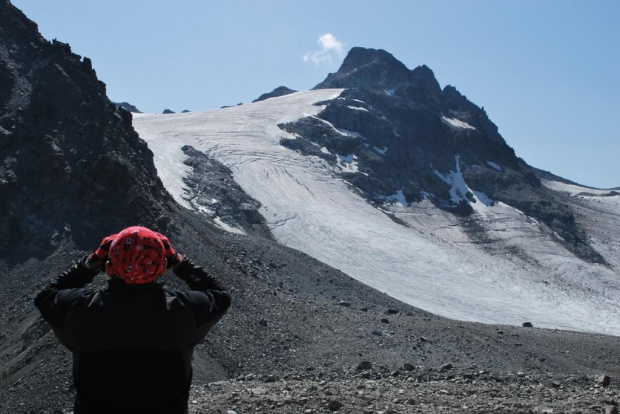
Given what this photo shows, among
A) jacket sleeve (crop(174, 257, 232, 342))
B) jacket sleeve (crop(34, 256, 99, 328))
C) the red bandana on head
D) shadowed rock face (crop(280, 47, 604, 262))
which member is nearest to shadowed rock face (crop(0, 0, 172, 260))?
jacket sleeve (crop(34, 256, 99, 328))

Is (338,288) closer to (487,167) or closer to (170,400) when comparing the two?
(170,400)

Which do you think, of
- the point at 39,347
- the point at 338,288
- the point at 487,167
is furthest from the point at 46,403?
the point at 487,167

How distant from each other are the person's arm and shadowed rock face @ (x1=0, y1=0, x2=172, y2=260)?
22.4 metres

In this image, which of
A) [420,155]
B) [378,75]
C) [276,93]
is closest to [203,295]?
[420,155]

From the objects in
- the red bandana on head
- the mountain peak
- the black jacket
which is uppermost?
the mountain peak

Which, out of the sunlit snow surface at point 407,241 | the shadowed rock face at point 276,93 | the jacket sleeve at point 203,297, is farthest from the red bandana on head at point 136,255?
the shadowed rock face at point 276,93

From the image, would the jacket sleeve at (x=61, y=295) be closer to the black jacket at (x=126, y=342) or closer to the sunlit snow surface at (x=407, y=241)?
the black jacket at (x=126, y=342)

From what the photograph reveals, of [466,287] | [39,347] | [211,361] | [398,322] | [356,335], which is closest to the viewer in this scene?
[39,347]

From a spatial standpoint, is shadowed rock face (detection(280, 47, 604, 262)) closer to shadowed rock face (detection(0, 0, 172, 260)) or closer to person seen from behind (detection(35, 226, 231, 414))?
shadowed rock face (detection(0, 0, 172, 260))

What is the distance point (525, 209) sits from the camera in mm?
86250

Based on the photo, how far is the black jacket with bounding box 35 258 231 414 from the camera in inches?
170

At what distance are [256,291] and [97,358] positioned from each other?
74.5 feet

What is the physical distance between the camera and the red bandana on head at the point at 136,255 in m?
4.34

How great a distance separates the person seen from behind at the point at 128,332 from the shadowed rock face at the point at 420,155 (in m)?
73.1
